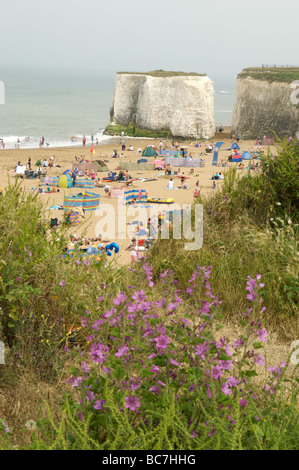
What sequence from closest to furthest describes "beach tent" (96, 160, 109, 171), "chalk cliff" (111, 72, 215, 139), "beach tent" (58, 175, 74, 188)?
"beach tent" (58, 175, 74, 188), "beach tent" (96, 160, 109, 171), "chalk cliff" (111, 72, 215, 139)

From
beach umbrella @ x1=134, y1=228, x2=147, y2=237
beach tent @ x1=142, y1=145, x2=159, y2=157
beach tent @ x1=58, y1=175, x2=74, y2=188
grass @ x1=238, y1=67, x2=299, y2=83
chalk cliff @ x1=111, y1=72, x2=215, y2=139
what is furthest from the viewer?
grass @ x1=238, y1=67, x2=299, y2=83

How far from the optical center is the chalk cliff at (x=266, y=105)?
55.7 meters

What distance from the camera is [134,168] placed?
3497cm

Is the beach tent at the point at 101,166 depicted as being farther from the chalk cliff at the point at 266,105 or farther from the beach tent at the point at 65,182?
the chalk cliff at the point at 266,105

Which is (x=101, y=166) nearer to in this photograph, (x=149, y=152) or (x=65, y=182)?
(x=65, y=182)

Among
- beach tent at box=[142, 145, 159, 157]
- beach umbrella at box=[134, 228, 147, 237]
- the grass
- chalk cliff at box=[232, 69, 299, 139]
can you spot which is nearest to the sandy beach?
beach umbrella at box=[134, 228, 147, 237]

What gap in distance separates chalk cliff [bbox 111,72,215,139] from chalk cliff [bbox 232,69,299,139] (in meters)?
3.61

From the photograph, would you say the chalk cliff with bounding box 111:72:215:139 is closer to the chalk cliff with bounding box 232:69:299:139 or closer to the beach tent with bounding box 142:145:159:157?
the chalk cliff with bounding box 232:69:299:139

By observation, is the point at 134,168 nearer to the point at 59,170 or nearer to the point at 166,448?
the point at 59,170

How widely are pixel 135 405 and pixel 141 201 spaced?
2216 cm

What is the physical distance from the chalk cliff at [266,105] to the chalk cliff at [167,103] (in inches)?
142

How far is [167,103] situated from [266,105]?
11138mm

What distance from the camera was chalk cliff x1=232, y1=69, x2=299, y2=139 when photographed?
5572 centimetres
